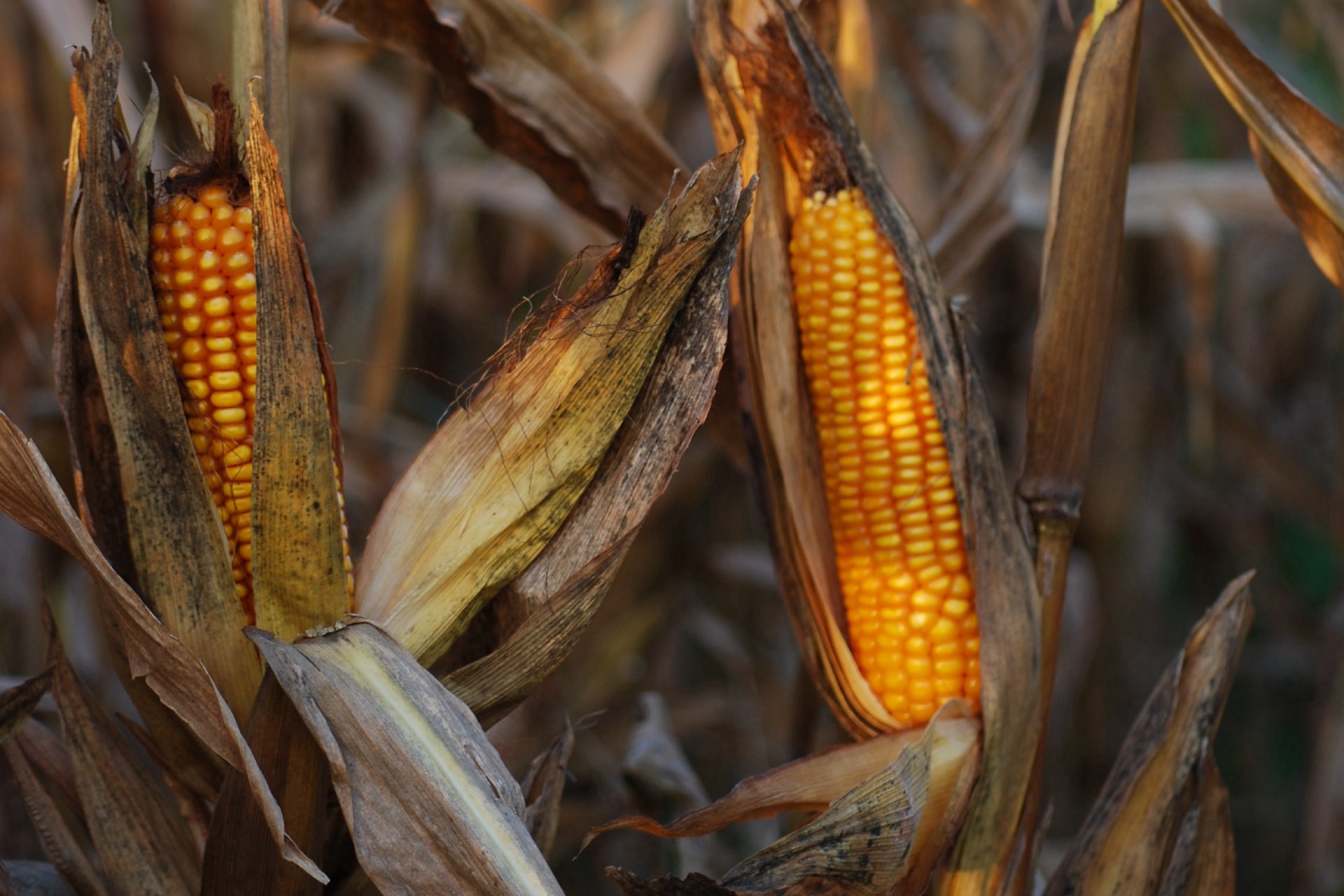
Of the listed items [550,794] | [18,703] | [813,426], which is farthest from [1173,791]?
[18,703]

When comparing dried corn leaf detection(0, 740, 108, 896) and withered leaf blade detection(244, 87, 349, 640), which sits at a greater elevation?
withered leaf blade detection(244, 87, 349, 640)

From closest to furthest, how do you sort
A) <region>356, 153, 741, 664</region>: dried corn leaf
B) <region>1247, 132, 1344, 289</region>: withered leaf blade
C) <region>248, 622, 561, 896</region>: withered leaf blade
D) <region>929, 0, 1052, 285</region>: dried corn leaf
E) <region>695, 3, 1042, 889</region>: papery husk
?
<region>248, 622, 561, 896</region>: withered leaf blade < <region>356, 153, 741, 664</region>: dried corn leaf < <region>695, 3, 1042, 889</region>: papery husk < <region>1247, 132, 1344, 289</region>: withered leaf blade < <region>929, 0, 1052, 285</region>: dried corn leaf

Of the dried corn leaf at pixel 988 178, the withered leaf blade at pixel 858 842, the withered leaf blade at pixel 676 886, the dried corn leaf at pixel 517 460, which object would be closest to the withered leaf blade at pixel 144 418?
the dried corn leaf at pixel 517 460

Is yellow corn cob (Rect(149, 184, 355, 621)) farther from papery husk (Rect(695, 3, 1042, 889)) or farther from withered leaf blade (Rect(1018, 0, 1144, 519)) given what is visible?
withered leaf blade (Rect(1018, 0, 1144, 519))

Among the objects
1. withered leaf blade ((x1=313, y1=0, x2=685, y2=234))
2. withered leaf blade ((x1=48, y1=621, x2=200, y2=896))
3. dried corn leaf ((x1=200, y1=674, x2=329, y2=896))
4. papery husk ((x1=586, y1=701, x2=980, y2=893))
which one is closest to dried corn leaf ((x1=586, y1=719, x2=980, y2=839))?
papery husk ((x1=586, y1=701, x2=980, y2=893))

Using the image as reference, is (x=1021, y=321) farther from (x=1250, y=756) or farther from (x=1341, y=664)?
(x=1250, y=756)

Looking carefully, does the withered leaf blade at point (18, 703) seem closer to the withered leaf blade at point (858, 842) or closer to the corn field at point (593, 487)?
the corn field at point (593, 487)

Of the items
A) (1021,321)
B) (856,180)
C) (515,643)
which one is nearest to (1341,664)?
(1021,321)
